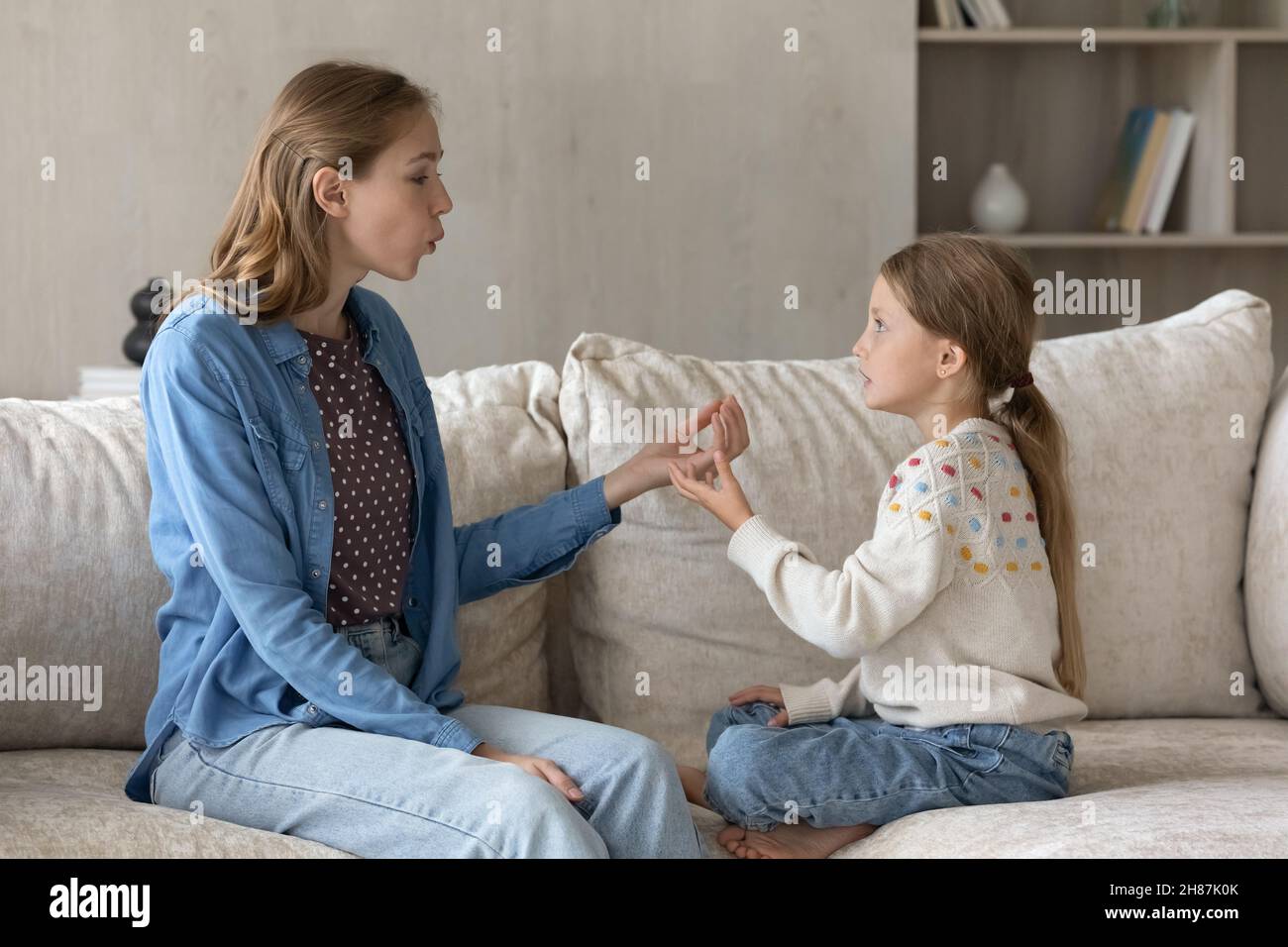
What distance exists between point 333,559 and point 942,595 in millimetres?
620

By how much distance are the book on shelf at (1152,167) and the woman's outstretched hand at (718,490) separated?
1.83m

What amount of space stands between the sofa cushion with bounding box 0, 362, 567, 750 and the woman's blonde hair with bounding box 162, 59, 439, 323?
0.27 metres

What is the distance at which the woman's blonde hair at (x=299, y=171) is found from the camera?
141cm

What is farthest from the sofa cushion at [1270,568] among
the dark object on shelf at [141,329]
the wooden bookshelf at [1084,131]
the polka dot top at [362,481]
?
the dark object on shelf at [141,329]

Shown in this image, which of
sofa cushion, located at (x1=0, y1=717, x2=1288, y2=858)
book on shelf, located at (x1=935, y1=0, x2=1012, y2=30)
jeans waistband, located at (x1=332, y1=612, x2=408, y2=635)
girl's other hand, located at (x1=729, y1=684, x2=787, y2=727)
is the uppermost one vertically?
book on shelf, located at (x1=935, y1=0, x2=1012, y2=30)

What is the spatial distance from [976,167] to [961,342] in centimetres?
181

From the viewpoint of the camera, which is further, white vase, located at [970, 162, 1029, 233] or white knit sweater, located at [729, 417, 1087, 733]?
white vase, located at [970, 162, 1029, 233]

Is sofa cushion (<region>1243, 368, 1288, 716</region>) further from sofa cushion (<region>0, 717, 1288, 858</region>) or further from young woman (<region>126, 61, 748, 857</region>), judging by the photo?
young woman (<region>126, 61, 748, 857</region>)

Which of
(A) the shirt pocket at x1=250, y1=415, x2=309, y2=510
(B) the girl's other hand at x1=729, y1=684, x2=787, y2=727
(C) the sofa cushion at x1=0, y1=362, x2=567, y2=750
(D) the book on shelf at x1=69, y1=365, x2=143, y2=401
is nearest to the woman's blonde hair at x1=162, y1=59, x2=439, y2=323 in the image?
(A) the shirt pocket at x1=250, y1=415, x2=309, y2=510

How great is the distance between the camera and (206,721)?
4.38 ft

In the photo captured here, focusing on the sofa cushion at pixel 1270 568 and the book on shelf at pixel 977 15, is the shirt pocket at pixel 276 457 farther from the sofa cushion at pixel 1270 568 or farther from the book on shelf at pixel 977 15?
the book on shelf at pixel 977 15

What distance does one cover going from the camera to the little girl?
4.47ft

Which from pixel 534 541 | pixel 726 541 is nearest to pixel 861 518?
pixel 726 541
